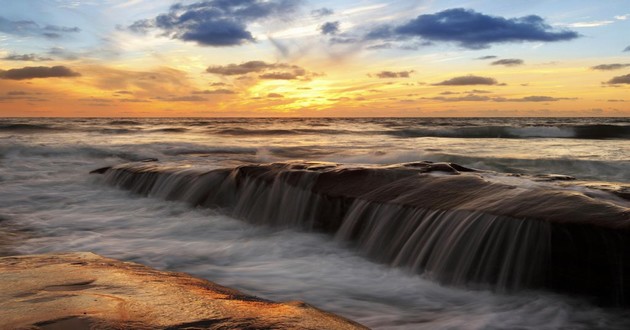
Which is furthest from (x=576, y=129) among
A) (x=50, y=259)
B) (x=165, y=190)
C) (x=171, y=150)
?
(x=50, y=259)

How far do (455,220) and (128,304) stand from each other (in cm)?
313

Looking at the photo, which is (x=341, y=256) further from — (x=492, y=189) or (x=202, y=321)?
(x=202, y=321)

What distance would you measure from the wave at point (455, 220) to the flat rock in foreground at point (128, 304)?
2261 mm

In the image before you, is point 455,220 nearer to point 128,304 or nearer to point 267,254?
point 267,254

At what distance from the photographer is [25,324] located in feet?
6.74

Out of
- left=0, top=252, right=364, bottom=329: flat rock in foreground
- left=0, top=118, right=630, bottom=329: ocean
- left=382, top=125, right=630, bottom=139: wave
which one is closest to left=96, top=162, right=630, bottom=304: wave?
left=0, top=118, right=630, bottom=329: ocean

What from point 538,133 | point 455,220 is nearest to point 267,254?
point 455,220

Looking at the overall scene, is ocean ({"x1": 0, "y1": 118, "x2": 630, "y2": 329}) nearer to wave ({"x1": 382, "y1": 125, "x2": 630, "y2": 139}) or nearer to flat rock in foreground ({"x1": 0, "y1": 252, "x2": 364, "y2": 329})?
flat rock in foreground ({"x1": 0, "y1": 252, "x2": 364, "y2": 329})

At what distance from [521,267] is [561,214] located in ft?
1.73

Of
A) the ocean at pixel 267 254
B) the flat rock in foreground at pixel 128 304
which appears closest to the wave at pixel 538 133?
the ocean at pixel 267 254

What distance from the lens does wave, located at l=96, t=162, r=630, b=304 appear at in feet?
12.3

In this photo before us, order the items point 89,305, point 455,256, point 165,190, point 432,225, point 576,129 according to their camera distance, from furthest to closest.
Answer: point 576,129, point 165,190, point 432,225, point 455,256, point 89,305

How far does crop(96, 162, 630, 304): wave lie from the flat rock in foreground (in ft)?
7.42

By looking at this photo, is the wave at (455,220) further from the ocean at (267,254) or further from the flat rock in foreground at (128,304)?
the flat rock in foreground at (128,304)
